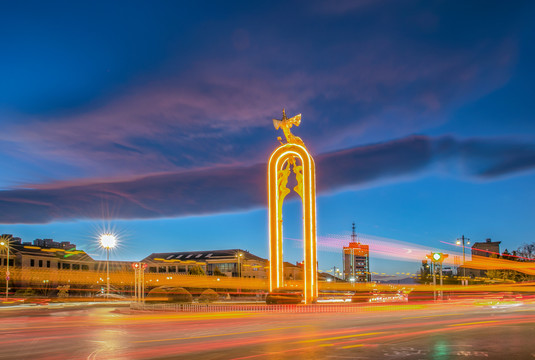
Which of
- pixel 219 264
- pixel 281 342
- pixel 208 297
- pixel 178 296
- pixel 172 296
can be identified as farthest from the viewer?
pixel 219 264

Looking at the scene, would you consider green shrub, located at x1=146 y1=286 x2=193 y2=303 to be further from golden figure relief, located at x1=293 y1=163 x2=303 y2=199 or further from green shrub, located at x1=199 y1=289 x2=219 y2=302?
golden figure relief, located at x1=293 y1=163 x2=303 y2=199

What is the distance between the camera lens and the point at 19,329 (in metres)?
21.1

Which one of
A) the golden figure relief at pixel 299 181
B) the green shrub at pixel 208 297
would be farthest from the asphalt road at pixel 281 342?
the green shrub at pixel 208 297

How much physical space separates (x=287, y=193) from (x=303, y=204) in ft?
7.68

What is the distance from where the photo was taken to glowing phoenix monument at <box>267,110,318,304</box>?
117 feet

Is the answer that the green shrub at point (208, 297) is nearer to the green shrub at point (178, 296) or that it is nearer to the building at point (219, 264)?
the green shrub at point (178, 296)

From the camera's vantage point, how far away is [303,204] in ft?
120

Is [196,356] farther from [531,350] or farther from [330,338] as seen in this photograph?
[531,350]

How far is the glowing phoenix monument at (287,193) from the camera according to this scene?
1410 inches

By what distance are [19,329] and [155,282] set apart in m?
70.9

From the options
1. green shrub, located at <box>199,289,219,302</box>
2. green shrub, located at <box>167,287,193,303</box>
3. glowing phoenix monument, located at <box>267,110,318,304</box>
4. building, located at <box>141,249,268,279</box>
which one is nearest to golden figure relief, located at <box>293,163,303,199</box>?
glowing phoenix monument, located at <box>267,110,318,304</box>

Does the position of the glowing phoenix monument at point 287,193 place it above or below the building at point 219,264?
above

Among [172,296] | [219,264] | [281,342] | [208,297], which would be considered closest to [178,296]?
[172,296]

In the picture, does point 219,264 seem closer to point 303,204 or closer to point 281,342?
point 303,204
